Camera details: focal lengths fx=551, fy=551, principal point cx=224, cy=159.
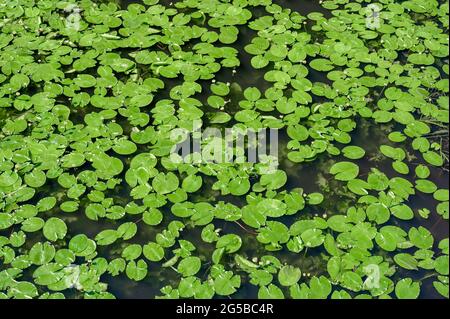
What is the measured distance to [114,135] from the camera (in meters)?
2.58

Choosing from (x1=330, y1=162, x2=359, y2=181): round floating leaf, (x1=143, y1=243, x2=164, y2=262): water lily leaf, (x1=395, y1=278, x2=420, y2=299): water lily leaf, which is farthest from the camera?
(x1=330, y1=162, x2=359, y2=181): round floating leaf

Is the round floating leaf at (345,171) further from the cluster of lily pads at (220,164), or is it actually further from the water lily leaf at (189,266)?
the water lily leaf at (189,266)

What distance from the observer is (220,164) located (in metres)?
2.45

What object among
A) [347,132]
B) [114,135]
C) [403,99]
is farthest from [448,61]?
[114,135]

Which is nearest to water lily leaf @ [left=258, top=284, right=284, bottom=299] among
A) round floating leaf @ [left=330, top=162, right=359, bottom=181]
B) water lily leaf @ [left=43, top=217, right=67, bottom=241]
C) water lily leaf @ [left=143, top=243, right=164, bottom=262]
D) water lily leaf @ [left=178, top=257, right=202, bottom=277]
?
water lily leaf @ [left=178, top=257, right=202, bottom=277]

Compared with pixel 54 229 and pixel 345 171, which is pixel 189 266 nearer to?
pixel 54 229

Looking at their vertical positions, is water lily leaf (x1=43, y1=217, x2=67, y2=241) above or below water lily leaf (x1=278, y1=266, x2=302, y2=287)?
above

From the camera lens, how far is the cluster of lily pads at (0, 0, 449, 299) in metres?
2.16

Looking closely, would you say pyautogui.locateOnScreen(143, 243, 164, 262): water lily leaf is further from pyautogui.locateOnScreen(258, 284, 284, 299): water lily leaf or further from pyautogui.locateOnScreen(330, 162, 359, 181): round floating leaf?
pyautogui.locateOnScreen(330, 162, 359, 181): round floating leaf

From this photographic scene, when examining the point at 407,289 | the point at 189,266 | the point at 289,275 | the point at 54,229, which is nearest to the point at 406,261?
the point at 407,289

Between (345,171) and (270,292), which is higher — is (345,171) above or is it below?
above

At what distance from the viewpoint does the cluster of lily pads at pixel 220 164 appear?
2.16 m

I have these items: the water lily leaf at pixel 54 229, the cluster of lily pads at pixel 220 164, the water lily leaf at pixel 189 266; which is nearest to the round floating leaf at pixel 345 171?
the cluster of lily pads at pixel 220 164

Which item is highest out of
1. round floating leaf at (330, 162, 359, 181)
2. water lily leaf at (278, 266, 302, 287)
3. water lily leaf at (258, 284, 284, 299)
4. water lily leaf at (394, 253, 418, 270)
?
round floating leaf at (330, 162, 359, 181)
